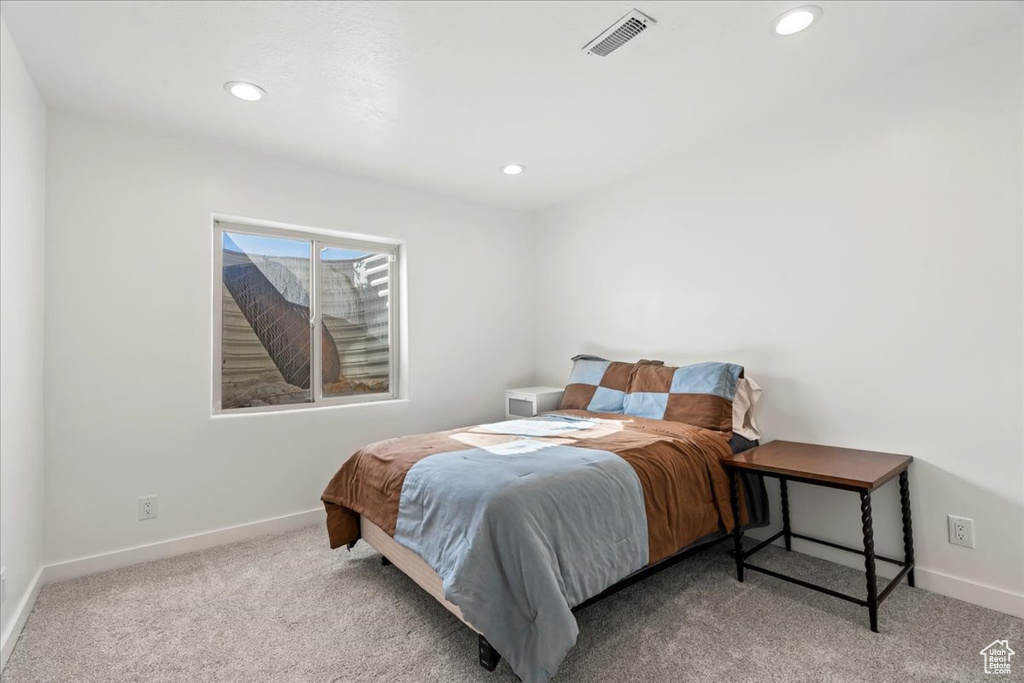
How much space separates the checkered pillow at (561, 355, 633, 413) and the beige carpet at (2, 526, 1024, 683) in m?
1.07

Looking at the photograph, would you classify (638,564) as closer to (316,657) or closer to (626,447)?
(626,447)

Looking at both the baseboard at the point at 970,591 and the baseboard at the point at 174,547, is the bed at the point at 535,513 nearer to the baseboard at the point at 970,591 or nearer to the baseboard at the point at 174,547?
the baseboard at the point at 970,591

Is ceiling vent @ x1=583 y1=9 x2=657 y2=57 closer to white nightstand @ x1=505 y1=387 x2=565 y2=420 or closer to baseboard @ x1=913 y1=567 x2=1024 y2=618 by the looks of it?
white nightstand @ x1=505 y1=387 x2=565 y2=420

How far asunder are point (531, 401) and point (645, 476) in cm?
176

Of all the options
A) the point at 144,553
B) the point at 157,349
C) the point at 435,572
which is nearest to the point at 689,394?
the point at 435,572

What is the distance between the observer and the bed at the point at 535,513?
153 cm

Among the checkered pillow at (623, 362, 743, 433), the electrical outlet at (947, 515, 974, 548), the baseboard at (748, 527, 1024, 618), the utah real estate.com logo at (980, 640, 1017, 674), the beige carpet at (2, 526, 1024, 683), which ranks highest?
the checkered pillow at (623, 362, 743, 433)

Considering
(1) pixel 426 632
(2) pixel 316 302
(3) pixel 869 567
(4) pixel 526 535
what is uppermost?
(2) pixel 316 302

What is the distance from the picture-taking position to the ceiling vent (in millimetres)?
1864

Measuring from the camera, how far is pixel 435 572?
1809 mm

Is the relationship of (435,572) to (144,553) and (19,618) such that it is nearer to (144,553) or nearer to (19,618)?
(19,618)

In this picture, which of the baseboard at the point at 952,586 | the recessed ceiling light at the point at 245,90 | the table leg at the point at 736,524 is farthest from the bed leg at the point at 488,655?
the recessed ceiling light at the point at 245,90

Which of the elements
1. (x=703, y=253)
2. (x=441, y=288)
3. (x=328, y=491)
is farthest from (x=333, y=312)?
(x=703, y=253)

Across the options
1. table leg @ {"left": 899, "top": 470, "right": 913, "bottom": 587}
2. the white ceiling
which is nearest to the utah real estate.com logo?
table leg @ {"left": 899, "top": 470, "right": 913, "bottom": 587}
